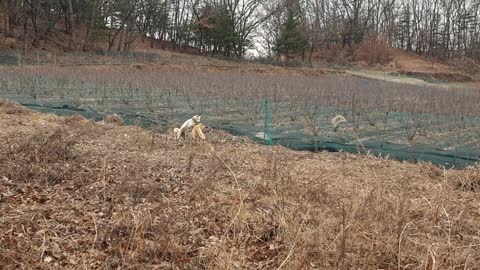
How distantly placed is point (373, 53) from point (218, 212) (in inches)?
1479

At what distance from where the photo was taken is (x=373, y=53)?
37656 millimetres

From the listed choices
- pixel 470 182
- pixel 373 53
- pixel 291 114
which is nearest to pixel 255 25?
pixel 373 53

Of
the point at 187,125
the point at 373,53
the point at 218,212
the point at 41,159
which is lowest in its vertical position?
the point at 218,212

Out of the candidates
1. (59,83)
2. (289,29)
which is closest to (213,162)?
(59,83)

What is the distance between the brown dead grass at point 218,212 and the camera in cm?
262

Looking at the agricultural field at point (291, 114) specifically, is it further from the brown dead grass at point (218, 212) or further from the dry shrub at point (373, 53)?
the dry shrub at point (373, 53)

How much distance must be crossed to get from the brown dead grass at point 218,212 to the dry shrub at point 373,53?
3498 cm

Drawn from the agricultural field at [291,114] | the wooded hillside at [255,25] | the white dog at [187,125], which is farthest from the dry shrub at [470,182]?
the wooded hillside at [255,25]

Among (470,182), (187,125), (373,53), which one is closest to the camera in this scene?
(470,182)

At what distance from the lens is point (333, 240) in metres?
2.76

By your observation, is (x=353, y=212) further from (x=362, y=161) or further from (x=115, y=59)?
(x=115, y=59)

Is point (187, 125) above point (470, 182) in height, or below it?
above

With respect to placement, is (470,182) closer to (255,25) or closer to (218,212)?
(218,212)

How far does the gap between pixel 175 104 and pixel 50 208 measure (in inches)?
310
